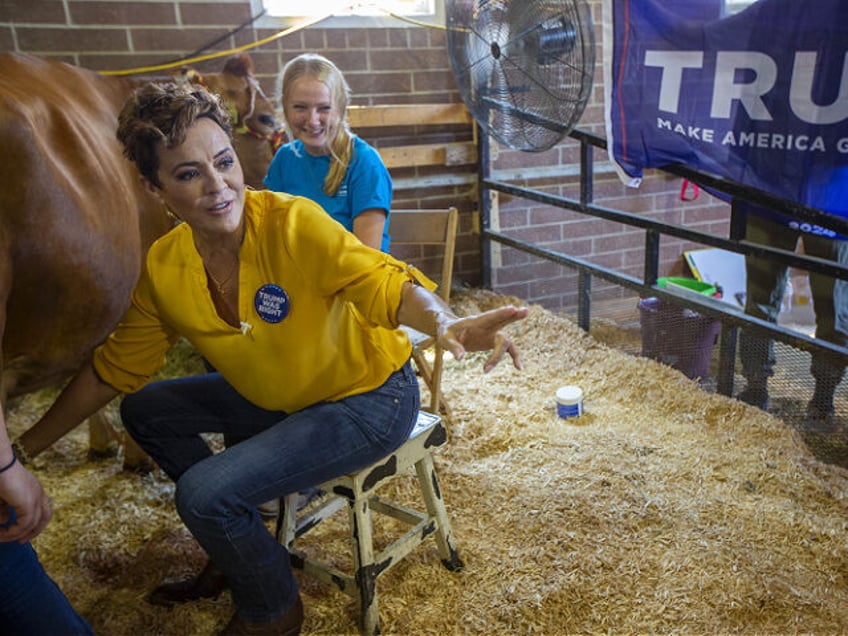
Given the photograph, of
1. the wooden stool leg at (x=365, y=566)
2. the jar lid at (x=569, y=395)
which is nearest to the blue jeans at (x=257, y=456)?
the wooden stool leg at (x=365, y=566)

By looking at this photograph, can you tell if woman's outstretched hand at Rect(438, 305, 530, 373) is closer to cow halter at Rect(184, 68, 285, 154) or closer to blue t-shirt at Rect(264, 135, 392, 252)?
blue t-shirt at Rect(264, 135, 392, 252)

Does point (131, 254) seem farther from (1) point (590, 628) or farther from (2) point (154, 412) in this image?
(1) point (590, 628)

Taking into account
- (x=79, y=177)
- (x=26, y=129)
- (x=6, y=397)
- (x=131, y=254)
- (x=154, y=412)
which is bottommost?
(x=6, y=397)

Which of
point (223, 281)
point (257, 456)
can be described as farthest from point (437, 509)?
point (223, 281)

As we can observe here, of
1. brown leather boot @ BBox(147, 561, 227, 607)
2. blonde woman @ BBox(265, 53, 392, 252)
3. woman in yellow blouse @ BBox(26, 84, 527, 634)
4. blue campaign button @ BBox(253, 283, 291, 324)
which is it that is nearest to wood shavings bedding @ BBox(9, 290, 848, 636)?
brown leather boot @ BBox(147, 561, 227, 607)

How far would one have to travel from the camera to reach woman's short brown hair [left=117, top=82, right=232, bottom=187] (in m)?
1.41

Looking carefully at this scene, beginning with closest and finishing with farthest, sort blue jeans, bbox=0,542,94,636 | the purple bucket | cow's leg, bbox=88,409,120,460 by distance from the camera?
blue jeans, bbox=0,542,94,636 → cow's leg, bbox=88,409,120,460 → the purple bucket

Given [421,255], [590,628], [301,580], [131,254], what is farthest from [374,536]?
[421,255]

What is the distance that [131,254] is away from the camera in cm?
242

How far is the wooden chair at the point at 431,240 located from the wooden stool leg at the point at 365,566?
3.21 ft

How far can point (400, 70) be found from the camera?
4191 millimetres

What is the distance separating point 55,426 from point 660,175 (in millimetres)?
4181

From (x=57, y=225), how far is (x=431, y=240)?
4.47 ft

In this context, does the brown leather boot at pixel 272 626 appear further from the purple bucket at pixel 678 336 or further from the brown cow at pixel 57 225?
the purple bucket at pixel 678 336
